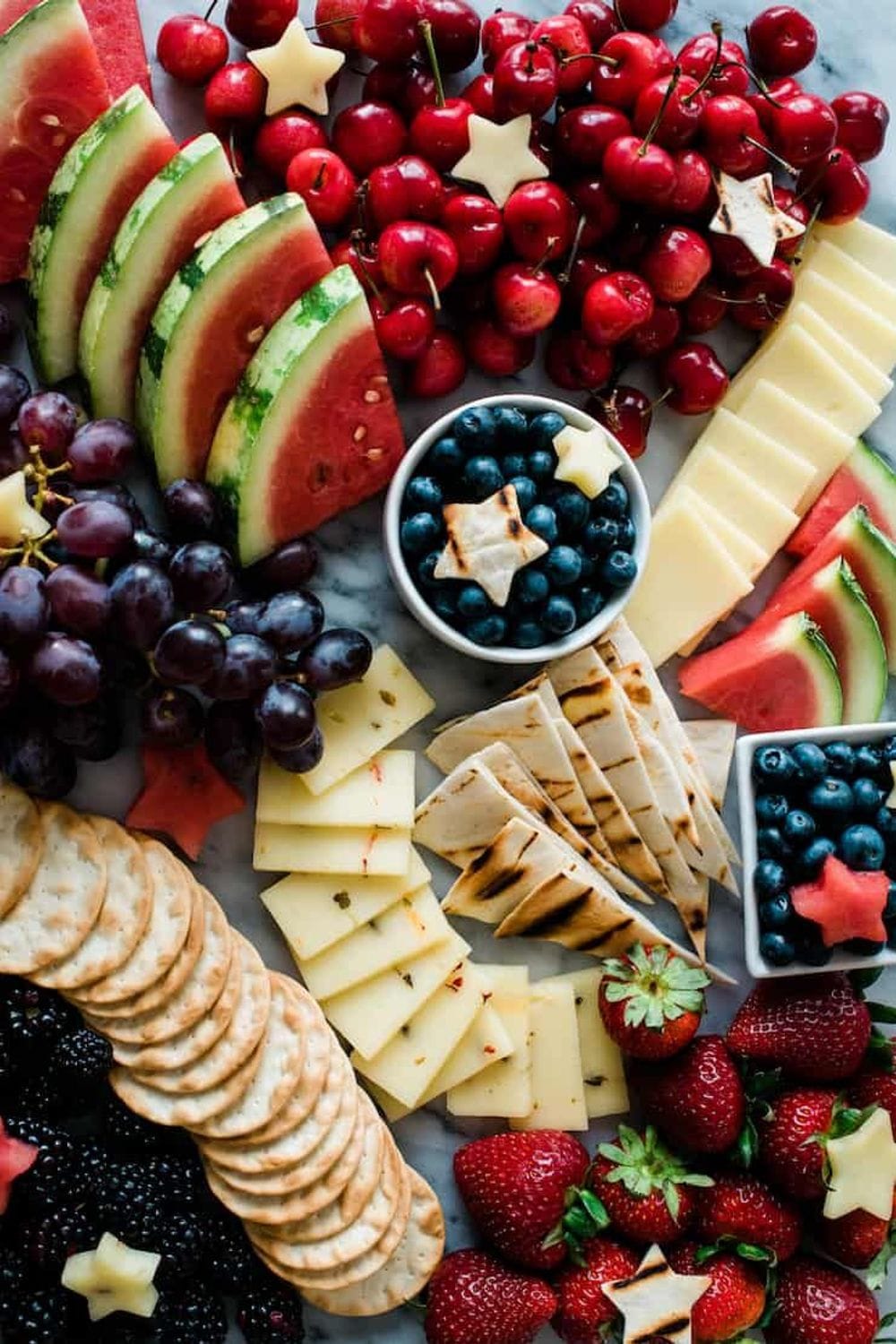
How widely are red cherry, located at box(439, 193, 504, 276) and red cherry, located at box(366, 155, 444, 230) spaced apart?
3 cm

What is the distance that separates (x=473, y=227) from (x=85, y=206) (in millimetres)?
560

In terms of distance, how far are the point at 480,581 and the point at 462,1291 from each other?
1.04m

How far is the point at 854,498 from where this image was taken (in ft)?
8.02

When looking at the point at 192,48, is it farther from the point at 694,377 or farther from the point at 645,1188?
the point at 645,1188

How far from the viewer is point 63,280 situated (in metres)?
2.08

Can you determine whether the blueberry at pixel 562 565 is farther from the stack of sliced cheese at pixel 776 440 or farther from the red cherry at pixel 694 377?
the red cherry at pixel 694 377

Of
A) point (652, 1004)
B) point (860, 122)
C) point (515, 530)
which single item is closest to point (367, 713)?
point (515, 530)

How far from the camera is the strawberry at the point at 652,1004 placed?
7.30 feet

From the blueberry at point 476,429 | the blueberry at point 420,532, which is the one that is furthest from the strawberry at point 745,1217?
the blueberry at point 476,429

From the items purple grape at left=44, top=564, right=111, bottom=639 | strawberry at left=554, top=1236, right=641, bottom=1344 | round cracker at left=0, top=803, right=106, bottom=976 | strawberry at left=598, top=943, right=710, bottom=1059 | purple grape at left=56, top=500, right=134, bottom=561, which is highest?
purple grape at left=56, top=500, right=134, bottom=561

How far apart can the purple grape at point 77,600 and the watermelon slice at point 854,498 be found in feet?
3.77

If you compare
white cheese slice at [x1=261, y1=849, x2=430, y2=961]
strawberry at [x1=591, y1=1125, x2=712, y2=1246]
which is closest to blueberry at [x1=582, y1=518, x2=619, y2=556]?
white cheese slice at [x1=261, y1=849, x2=430, y2=961]

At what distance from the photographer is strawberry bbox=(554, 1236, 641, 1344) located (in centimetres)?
218

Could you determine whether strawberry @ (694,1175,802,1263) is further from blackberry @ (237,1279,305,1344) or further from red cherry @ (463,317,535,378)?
red cherry @ (463,317,535,378)
